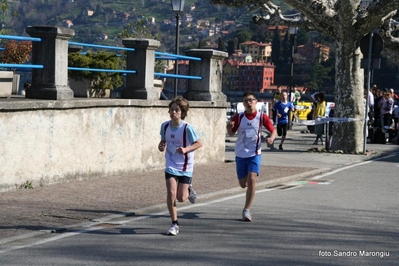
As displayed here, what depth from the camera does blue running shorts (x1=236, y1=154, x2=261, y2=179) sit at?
1126 centimetres

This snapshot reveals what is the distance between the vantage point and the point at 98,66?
1756 cm

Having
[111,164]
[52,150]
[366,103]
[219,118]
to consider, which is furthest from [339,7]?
[52,150]

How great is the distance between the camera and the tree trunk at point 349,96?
23.3 metres

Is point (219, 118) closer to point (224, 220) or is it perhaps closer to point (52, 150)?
point (52, 150)

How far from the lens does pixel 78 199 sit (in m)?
12.5

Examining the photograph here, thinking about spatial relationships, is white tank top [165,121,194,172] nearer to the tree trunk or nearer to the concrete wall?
the concrete wall

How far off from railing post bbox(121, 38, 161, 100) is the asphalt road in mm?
3976

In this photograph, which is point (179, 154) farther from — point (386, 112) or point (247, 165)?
point (386, 112)

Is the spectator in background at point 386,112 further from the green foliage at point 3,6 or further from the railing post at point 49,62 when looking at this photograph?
the railing post at point 49,62

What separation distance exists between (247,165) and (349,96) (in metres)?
12.6

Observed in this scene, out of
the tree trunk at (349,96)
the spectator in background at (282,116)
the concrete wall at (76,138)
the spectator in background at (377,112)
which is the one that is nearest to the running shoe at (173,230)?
the concrete wall at (76,138)

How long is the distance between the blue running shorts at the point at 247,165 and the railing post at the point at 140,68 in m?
5.79

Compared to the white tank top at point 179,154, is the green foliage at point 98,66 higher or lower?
higher

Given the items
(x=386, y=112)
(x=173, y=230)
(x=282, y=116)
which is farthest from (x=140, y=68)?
(x=386, y=112)
